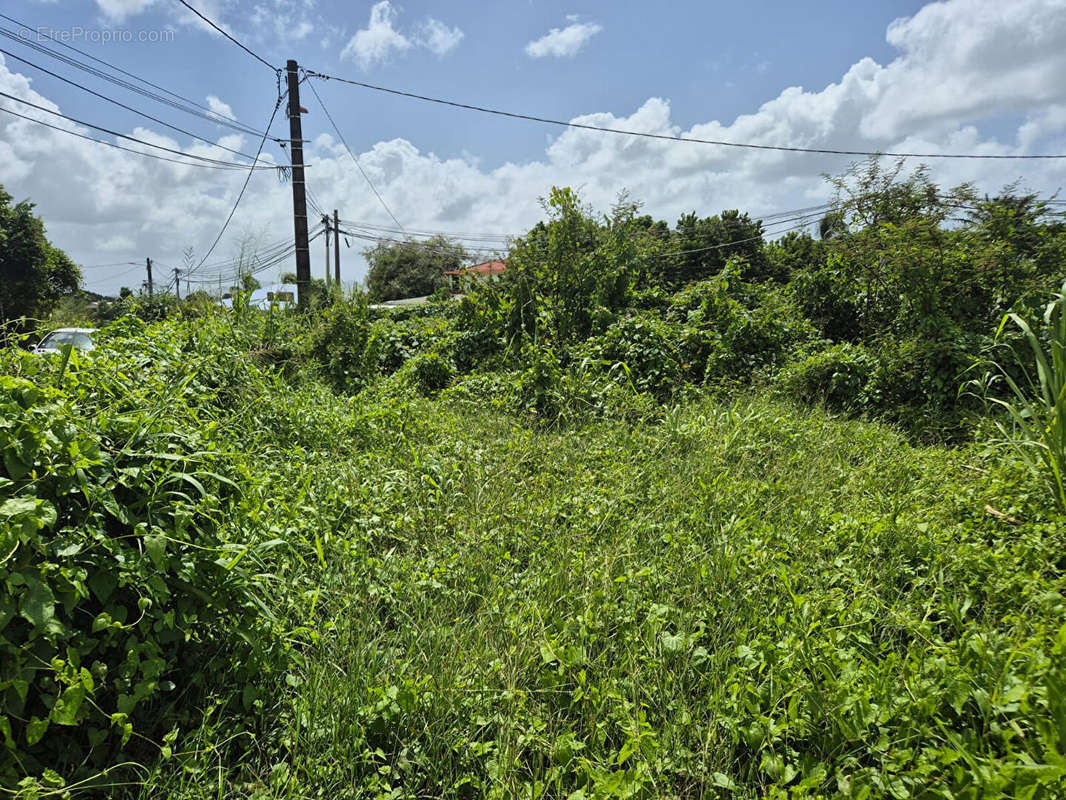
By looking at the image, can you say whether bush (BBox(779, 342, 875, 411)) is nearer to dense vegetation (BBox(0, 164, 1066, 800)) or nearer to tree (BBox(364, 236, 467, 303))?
dense vegetation (BBox(0, 164, 1066, 800))

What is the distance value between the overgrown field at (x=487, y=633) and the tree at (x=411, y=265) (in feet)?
99.7

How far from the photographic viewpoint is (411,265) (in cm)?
3378

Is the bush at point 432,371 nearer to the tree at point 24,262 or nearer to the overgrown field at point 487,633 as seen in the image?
the overgrown field at point 487,633

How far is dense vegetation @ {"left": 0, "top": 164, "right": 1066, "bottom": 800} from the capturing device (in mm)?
1567

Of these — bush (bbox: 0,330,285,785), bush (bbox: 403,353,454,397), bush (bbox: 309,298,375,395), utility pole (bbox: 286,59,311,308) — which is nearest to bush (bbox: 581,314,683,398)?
bush (bbox: 403,353,454,397)

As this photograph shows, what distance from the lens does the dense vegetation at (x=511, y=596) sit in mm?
1567

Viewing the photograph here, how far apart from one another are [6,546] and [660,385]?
5.42 m

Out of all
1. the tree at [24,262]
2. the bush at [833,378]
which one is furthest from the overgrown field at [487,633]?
the tree at [24,262]

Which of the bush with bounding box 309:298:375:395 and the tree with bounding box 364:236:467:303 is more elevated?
the tree with bounding box 364:236:467:303

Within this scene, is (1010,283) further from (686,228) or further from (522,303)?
(686,228)

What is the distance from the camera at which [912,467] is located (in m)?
3.75

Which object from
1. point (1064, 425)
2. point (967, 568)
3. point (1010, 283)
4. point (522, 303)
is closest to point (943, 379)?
point (1010, 283)

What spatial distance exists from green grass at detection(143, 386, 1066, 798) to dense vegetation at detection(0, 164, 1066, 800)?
0.04 ft

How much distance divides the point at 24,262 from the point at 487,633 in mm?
26293
